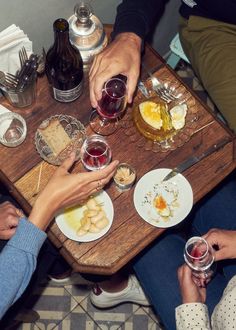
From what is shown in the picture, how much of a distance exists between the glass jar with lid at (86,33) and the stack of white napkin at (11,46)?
19 cm

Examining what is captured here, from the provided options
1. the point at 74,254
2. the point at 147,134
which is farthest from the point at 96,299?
the point at 147,134

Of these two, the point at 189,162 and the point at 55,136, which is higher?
the point at 55,136

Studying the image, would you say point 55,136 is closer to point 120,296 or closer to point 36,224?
point 36,224

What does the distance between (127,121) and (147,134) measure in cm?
8

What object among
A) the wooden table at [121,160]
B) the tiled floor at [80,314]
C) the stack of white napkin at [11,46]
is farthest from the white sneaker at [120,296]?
the stack of white napkin at [11,46]

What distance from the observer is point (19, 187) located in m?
1.64

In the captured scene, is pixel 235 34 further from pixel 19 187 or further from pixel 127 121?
pixel 19 187

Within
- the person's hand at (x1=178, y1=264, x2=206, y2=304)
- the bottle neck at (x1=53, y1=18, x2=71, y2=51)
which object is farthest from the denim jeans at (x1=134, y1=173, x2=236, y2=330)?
the bottle neck at (x1=53, y1=18, x2=71, y2=51)

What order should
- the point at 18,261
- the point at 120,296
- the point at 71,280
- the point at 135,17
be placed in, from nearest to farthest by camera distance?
the point at 18,261 → the point at 135,17 → the point at 120,296 → the point at 71,280

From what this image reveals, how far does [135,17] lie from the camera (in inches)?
71.4

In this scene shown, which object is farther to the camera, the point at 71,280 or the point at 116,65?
the point at 71,280

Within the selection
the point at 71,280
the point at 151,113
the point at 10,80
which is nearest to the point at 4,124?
the point at 10,80

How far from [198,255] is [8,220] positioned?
634 mm

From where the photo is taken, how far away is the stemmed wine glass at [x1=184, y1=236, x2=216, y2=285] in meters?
1.70
